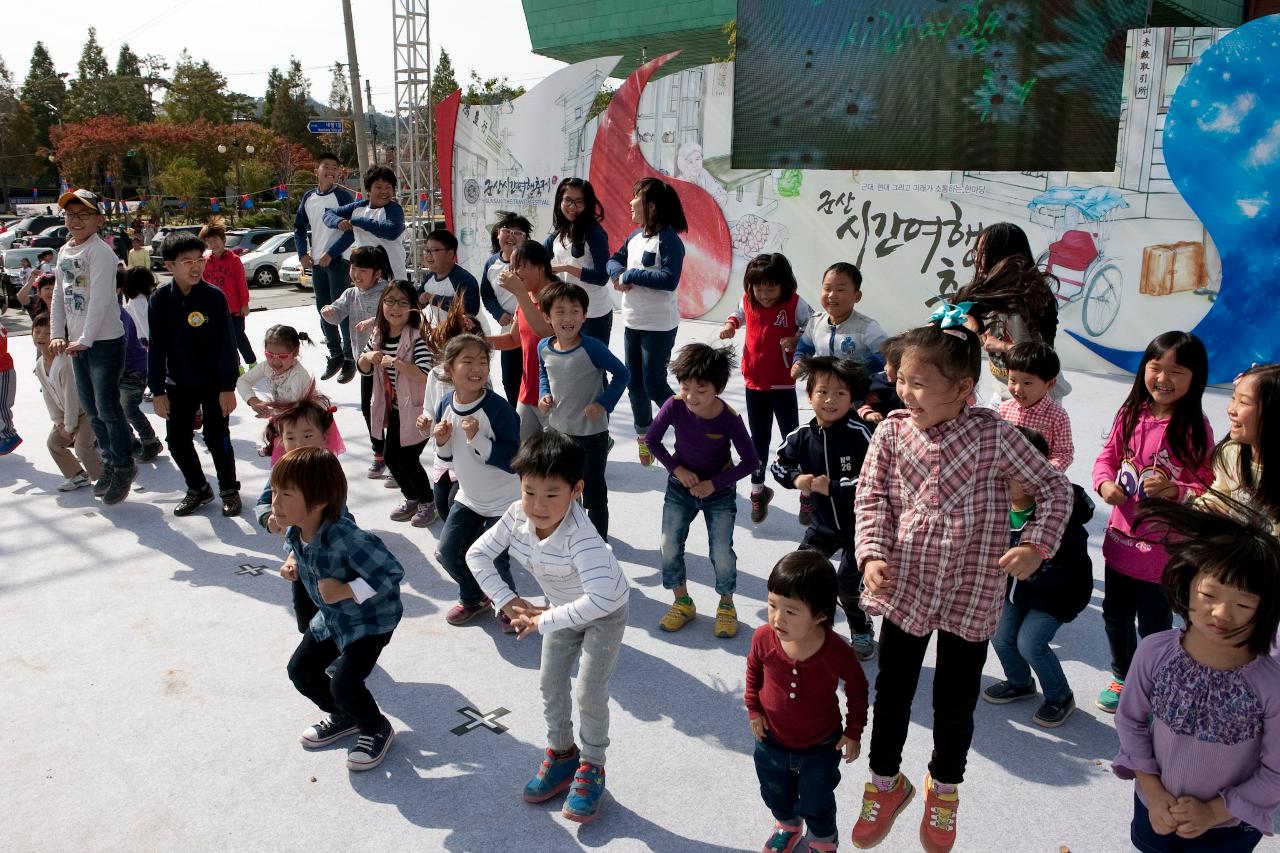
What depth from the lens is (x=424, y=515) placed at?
554cm

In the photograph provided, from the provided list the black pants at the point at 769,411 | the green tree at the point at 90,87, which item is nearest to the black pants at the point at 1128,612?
the black pants at the point at 769,411

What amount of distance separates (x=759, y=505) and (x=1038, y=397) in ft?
6.28

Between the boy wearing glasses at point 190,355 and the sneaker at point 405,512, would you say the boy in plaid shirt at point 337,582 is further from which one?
the boy wearing glasses at point 190,355

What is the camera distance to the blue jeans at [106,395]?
578 centimetres

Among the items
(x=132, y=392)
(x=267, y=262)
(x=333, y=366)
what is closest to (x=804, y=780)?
(x=132, y=392)

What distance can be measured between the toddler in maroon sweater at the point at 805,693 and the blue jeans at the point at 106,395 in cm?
482

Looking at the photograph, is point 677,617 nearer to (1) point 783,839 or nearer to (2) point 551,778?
(2) point 551,778

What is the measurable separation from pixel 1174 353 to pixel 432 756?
2.87 m

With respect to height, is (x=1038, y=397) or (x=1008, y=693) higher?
(x=1038, y=397)

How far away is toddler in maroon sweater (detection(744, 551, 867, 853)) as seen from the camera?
2439 mm

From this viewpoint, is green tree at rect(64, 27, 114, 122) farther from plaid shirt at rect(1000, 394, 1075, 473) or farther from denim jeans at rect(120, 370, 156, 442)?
plaid shirt at rect(1000, 394, 1075, 473)

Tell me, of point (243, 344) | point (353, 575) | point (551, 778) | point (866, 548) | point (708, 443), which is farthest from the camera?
point (243, 344)

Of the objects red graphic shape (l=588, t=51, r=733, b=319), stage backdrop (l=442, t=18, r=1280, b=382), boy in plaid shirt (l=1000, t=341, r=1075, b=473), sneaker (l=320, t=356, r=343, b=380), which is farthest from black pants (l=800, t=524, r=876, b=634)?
red graphic shape (l=588, t=51, r=733, b=319)

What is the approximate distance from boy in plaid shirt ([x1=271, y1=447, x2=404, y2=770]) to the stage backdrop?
13.9 feet
